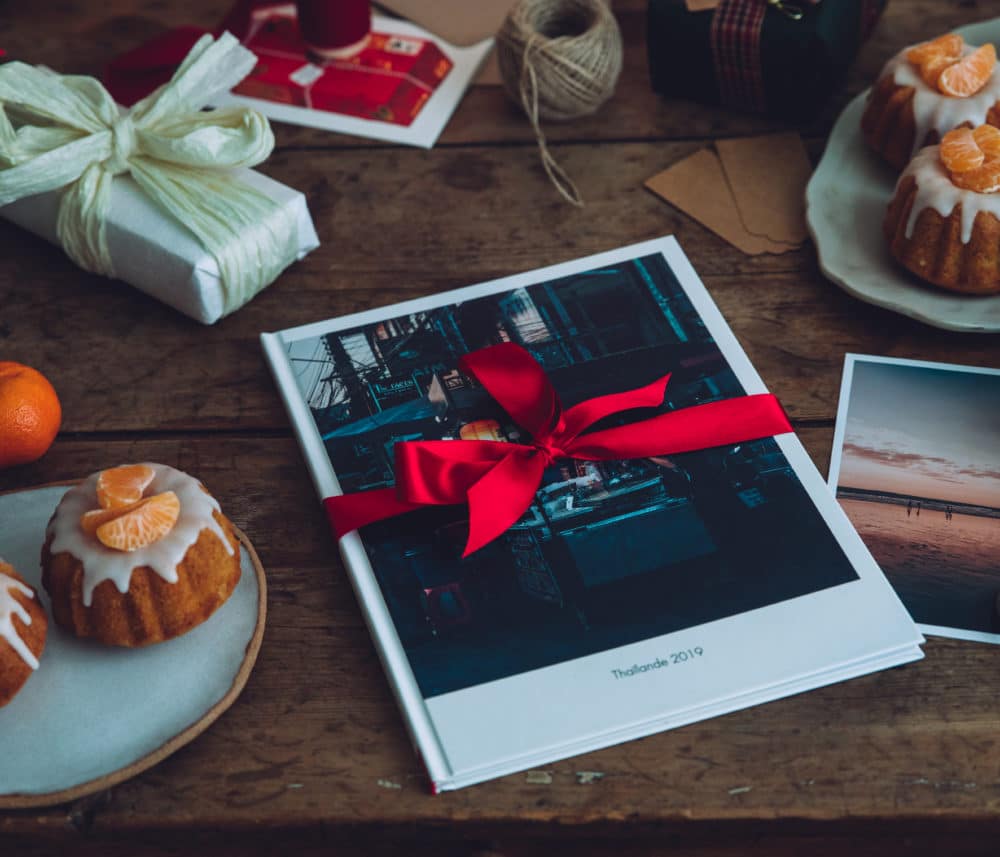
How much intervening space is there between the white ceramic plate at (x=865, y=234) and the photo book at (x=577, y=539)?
0.13 meters

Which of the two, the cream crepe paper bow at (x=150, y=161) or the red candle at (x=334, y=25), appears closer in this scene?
the cream crepe paper bow at (x=150, y=161)

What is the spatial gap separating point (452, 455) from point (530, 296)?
0.22 metres

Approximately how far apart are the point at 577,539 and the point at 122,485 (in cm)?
32

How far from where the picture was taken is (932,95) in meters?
0.94

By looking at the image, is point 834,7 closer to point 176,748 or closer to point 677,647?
point 677,647

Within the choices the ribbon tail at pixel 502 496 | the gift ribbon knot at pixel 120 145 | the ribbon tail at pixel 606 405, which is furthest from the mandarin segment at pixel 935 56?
the gift ribbon knot at pixel 120 145

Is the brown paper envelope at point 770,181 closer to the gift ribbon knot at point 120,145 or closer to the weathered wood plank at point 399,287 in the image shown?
the weathered wood plank at point 399,287

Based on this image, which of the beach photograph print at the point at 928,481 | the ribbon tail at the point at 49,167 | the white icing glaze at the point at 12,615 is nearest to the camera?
the white icing glaze at the point at 12,615

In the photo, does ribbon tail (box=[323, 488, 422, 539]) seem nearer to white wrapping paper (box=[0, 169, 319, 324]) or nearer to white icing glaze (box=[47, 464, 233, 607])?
white icing glaze (box=[47, 464, 233, 607])

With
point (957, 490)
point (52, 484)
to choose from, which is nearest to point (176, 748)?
point (52, 484)

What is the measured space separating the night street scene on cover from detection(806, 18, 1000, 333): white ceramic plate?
0.14m

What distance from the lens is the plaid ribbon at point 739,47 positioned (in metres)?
1.02

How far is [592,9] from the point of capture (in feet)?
3.50

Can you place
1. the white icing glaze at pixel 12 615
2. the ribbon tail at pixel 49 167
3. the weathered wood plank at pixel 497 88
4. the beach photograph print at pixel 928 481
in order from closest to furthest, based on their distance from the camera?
the white icing glaze at pixel 12 615 < the beach photograph print at pixel 928 481 < the ribbon tail at pixel 49 167 < the weathered wood plank at pixel 497 88
